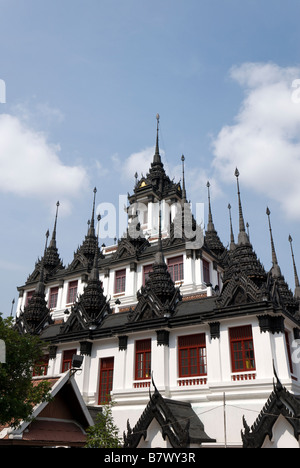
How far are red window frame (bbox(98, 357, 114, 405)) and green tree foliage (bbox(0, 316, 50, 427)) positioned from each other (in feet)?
34.1

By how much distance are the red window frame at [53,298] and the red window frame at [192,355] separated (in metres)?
21.7

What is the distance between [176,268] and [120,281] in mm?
5945

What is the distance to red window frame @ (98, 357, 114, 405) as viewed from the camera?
24641 mm

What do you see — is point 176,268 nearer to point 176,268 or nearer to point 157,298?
point 176,268

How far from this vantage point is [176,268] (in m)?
34.9

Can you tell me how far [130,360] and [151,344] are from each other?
5.41 feet

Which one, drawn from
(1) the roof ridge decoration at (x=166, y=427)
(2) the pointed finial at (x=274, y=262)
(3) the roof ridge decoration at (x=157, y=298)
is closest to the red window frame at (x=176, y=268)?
(3) the roof ridge decoration at (x=157, y=298)

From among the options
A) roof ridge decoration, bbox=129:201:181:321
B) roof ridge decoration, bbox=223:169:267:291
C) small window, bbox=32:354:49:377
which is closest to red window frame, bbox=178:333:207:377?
roof ridge decoration, bbox=129:201:181:321

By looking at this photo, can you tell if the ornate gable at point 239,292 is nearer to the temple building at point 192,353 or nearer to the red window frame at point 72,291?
the temple building at point 192,353

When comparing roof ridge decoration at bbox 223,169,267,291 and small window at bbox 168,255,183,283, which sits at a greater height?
small window at bbox 168,255,183,283

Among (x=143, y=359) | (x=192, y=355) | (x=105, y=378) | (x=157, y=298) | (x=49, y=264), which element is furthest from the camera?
(x=49, y=264)

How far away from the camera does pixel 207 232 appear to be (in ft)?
150

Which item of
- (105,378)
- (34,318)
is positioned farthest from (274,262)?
(34,318)

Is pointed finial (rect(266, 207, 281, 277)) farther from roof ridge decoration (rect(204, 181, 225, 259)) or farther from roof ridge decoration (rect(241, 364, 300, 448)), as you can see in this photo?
roof ridge decoration (rect(241, 364, 300, 448))
